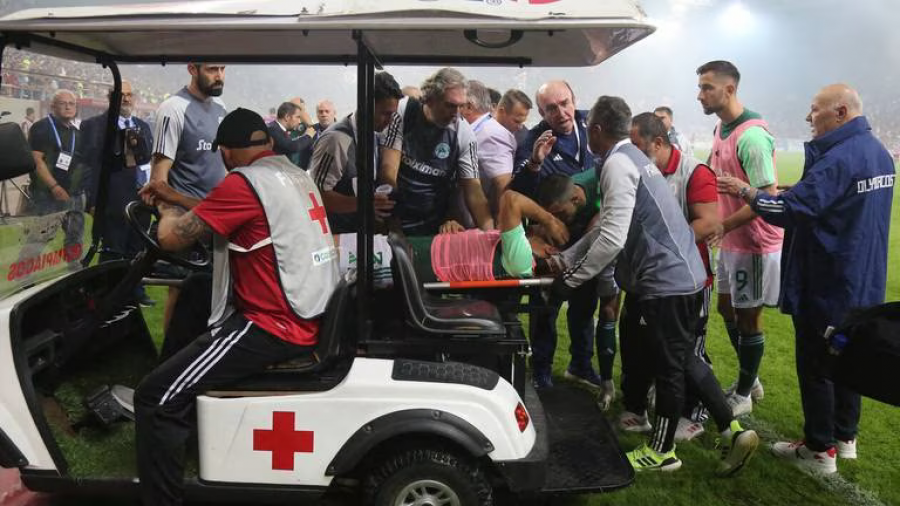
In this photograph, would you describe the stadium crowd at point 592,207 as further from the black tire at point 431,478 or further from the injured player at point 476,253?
the black tire at point 431,478

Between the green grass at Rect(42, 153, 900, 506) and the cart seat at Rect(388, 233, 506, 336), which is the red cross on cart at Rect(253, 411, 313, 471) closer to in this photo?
the cart seat at Rect(388, 233, 506, 336)

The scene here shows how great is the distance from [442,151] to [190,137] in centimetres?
178

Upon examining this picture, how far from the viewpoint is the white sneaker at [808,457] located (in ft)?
11.3

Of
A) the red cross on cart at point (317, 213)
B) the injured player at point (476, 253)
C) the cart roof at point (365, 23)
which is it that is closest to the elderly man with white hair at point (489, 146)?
the injured player at point (476, 253)

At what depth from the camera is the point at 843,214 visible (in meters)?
3.34

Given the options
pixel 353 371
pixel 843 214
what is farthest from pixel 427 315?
pixel 843 214

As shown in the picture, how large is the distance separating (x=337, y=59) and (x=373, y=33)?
0.79m

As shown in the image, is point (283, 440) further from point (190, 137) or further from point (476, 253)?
point (190, 137)

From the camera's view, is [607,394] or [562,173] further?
[607,394]

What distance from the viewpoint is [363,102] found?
96.4 inches

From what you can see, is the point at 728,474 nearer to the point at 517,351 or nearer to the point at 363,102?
the point at 517,351

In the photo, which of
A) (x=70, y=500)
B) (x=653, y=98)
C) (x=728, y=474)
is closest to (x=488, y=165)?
(x=728, y=474)

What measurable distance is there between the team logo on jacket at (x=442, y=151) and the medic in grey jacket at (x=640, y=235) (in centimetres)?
84

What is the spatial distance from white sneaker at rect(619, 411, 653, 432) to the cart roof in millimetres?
2128
